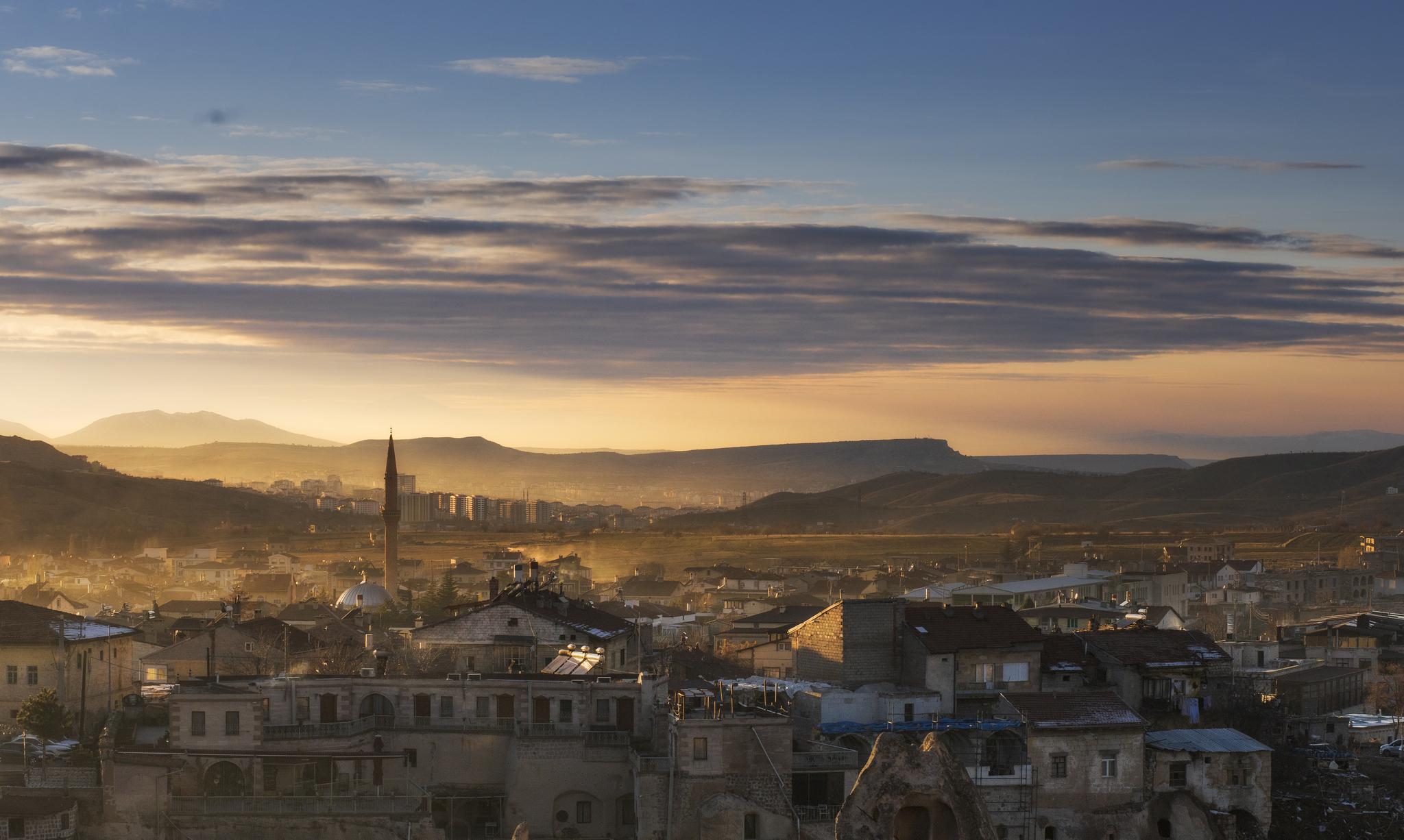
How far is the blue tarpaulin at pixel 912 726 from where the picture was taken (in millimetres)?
48375

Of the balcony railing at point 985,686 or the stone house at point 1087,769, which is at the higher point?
the balcony railing at point 985,686

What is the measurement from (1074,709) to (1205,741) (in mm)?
5247

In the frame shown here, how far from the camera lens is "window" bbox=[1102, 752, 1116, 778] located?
4909 cm

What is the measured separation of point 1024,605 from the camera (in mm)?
91812

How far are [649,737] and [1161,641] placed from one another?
22190 millimetres

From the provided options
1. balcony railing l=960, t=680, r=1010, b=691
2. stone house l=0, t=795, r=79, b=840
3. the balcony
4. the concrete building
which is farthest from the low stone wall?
balcony railing l=960, t=680, r=1010, b=691

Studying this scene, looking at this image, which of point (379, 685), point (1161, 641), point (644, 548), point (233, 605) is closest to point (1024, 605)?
point (1161, 641)

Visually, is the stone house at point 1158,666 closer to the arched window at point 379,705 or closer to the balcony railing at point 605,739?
the balcony railing at point 605,739

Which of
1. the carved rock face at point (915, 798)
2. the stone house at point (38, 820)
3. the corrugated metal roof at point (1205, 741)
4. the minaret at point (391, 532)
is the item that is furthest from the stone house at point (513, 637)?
the minaret at point (391, 532)

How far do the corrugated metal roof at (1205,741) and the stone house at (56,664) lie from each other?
36.6 meters

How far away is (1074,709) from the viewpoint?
49781 millimetres

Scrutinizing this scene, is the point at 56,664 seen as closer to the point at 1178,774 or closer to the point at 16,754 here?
the point at 16,754

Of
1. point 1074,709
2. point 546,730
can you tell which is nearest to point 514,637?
point 546,730

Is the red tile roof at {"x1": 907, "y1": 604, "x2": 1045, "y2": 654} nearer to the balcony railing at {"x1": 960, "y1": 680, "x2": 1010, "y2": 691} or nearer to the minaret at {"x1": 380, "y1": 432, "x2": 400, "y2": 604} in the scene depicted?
the balcony railing at {"x1": 960, "y1": 680, "x2": 1010, "y2": 691}
